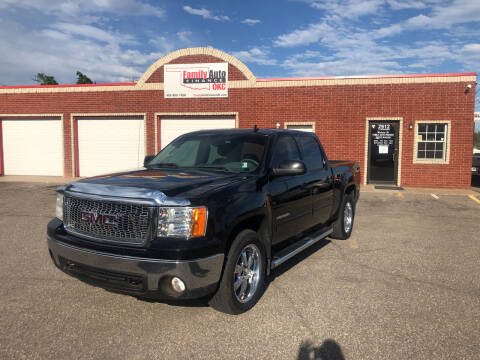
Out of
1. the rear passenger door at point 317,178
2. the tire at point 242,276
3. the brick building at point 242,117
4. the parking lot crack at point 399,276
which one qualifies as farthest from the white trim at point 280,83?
the tire at point 242,276

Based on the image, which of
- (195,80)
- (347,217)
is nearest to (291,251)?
(347,217)

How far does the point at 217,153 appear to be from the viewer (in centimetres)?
451

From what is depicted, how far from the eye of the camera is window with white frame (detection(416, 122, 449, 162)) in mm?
14594

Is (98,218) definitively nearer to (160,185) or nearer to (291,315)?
(160,185)

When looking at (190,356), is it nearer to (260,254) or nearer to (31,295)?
(260,254)

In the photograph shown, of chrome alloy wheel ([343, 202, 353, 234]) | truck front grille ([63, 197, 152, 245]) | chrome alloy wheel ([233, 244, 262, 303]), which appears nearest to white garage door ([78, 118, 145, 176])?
chrome alloy wheel ([343, 202, 353, 234])

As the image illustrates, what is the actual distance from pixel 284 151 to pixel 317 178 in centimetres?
78

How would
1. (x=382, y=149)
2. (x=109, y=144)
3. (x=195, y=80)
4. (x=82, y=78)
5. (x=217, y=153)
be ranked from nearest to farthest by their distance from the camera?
(x=217, y=153), (x=382, y=149), (x=195, y=80), (x=109, y=144), (x=82, y=78)

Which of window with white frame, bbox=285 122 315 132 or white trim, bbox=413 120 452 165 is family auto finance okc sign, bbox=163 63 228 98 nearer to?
window with white frame, bbox=285 122 315 132

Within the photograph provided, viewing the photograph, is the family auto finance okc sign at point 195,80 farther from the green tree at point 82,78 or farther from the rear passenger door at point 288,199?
the green tree at point 82,78

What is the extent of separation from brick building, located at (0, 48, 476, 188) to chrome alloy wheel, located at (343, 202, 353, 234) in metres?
8.96

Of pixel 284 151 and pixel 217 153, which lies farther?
pixel 284 151

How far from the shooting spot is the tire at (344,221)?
6.27 metres

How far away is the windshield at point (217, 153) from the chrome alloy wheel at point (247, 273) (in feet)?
2.94
